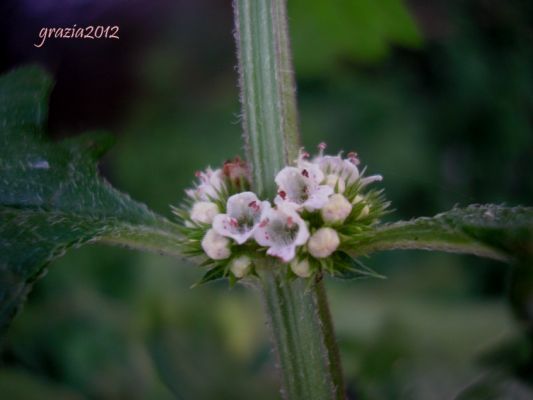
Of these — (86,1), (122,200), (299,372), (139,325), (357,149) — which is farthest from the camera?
(357,149)

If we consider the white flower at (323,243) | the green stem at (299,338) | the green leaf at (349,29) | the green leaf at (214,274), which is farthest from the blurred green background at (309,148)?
the green leaf at (214,274)

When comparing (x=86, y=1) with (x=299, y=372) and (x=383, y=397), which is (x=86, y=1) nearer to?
(x=299, y=372)

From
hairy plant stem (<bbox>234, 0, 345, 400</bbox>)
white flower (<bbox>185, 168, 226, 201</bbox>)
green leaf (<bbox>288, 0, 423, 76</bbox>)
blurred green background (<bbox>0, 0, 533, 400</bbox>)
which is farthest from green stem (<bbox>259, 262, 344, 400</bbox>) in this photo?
green leaf (<bbox>288, 0, 423, 76</bbox>)

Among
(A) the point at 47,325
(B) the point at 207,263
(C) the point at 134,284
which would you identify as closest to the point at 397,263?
(C) the point at 134,284

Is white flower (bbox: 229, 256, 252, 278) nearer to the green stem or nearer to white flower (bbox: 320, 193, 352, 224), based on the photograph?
the green stem

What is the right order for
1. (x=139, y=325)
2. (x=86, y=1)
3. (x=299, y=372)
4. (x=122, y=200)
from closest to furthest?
(x=299, y=372) < (x=122, y=200) < (x=86, y=1) < (x=139, y=325)

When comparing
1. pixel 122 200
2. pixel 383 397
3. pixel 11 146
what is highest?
pixel 11 146

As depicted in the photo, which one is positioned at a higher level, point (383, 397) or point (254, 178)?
point (254, 178)
